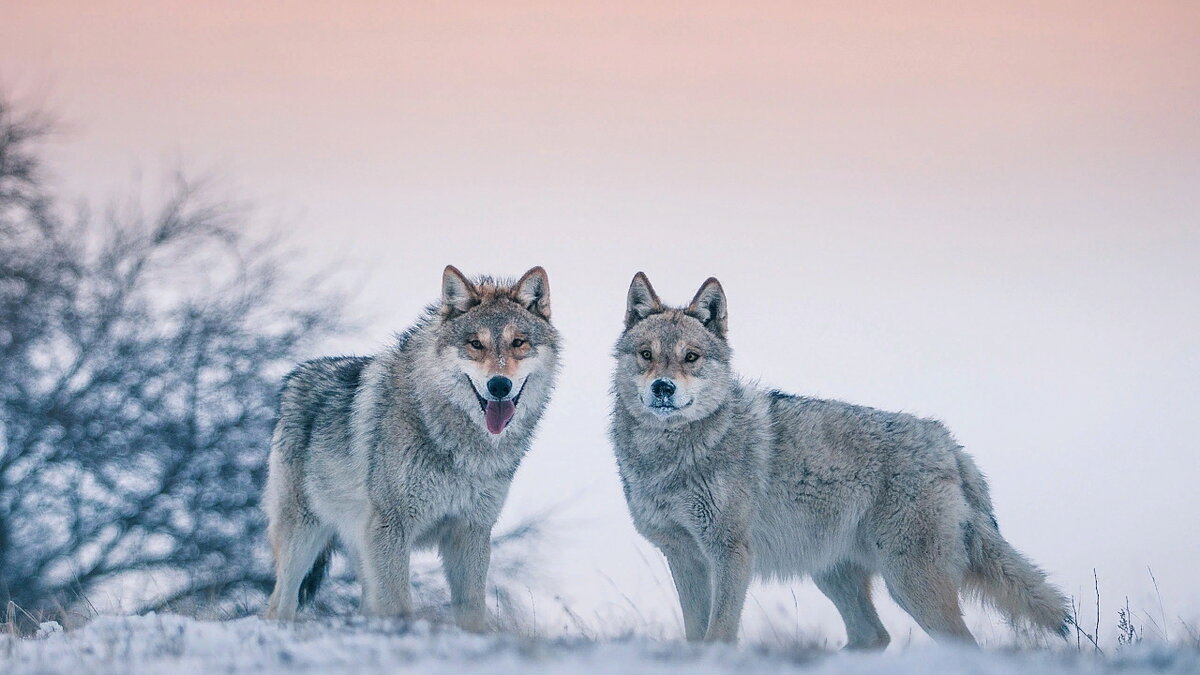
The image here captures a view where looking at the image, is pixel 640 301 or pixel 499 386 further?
pixel 640 301

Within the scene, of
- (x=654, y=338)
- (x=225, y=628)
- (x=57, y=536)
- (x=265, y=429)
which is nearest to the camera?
(x=225, y=628)

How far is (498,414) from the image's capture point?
25.9ft

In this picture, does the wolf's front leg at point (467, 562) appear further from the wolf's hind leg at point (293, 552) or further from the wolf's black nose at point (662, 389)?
the wolf's black nose at point (662, 389)

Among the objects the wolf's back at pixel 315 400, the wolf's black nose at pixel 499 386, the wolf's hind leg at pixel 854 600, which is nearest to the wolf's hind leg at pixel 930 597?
the wolf's hind leg at pixel 854 600

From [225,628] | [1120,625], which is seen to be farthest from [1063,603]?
[225,628]

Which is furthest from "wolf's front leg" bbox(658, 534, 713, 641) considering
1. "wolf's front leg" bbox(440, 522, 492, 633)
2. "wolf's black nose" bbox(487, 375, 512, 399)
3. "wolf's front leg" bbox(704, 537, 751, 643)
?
"wolf's black nose" bbox(487, 375, 512, 399)

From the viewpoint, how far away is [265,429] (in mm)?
16969

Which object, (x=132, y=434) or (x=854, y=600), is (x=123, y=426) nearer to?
(x=132, y=434)

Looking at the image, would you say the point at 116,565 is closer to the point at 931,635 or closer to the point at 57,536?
the point at 57,536

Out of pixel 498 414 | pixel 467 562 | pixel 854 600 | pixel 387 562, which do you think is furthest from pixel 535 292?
pixel 854 600

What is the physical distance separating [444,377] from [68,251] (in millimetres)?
12093

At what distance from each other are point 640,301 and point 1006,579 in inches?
124

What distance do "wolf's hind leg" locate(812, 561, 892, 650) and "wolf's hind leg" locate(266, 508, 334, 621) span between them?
3.65m

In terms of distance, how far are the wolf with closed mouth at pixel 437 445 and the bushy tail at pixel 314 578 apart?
0.66ft
